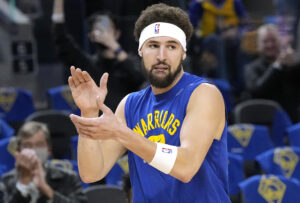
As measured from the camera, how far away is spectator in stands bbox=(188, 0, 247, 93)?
762cm

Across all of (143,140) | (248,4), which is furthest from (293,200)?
(248,4)

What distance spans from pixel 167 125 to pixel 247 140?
3545 millimetres

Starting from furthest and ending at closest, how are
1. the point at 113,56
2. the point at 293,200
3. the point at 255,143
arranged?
the point at 255,143
the point at 113,56
the point at 293,200

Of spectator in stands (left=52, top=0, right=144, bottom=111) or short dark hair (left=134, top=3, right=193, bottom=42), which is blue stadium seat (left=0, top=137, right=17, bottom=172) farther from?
short dark hair (left=134, top=3, right=193, bottom=42)

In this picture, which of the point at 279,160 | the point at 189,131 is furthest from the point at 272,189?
the point at 189,131

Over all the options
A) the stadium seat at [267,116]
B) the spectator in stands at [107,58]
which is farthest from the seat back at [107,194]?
the stadium seat at [267,116]

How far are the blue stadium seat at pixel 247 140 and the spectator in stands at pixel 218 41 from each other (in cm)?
162

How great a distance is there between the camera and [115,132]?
229cm

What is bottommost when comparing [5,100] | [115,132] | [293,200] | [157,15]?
[293,200]

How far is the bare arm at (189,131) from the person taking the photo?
229 cm

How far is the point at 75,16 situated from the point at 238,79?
2.08m

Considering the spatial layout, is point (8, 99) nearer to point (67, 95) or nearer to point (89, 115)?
point (67, 95)

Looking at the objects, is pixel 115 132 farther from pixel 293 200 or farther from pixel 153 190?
pixel 293 200

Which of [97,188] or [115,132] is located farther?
[97,188]
